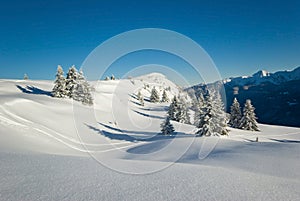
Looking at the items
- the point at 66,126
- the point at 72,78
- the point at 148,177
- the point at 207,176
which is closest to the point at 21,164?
the point at 148,177

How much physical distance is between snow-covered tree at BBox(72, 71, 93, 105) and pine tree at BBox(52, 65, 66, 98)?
93.0 inches

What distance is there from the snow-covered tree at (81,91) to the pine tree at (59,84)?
2.36 metres

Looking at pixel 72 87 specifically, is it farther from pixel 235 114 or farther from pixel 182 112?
pixel 235 114

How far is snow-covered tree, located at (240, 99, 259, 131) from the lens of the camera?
3769 centimetres

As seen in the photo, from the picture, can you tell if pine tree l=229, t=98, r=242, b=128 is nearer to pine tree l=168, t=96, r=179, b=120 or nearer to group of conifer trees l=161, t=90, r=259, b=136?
group of conifer trees l=161, t=90, r=259, b=136

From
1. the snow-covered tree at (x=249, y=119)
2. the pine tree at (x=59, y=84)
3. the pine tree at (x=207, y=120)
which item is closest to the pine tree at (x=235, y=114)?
the snow-covered tree at (x=249, y=119)

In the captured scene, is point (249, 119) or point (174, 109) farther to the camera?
point (174, 109)

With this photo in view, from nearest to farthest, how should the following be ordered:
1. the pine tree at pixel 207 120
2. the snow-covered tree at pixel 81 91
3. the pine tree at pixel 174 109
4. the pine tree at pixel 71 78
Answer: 1. the pine tree at pixel 207 120
2. the pine tree at pixel 71 78
3. the snow-covered tree at pixel 81 91
4. the pine tree at pixel 174 109

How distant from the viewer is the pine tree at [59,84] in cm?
3438

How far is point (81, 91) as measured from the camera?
38.2 metres

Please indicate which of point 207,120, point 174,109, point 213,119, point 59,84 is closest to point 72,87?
point 59,84

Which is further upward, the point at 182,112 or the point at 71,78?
the point at 71,78

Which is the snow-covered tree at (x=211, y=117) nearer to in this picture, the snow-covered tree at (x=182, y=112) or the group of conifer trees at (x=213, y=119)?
the group of conifer trees at (x=213, y=119)

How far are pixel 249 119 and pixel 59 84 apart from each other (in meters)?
38.1
